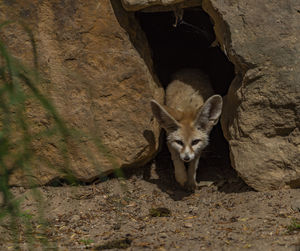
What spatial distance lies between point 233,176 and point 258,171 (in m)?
0.65

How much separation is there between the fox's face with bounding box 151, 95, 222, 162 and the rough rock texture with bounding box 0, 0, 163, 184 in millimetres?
228

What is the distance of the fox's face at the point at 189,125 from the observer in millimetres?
4427

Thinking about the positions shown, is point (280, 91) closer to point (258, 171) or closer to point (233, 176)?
point (258, 171)

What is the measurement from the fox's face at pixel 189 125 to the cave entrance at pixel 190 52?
757mm

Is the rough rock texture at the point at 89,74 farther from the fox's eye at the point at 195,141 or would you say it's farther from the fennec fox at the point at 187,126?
the fox's eye at the point at 195,141

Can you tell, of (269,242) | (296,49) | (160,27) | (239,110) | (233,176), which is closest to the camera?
(269,242)

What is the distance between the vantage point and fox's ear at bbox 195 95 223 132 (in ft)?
14.4

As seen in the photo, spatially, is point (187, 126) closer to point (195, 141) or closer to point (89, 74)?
point (195, 141)

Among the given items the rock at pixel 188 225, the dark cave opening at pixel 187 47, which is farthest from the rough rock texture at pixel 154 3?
the rock at pixel 188 225

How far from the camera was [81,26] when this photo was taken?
429 cm

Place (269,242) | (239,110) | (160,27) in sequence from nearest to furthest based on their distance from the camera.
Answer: (269,242), (239,110), (160,27)

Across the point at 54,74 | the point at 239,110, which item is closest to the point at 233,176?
the point at 239,110

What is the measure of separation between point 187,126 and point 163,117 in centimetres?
30

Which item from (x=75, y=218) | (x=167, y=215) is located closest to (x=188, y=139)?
(x=167, y=215)
